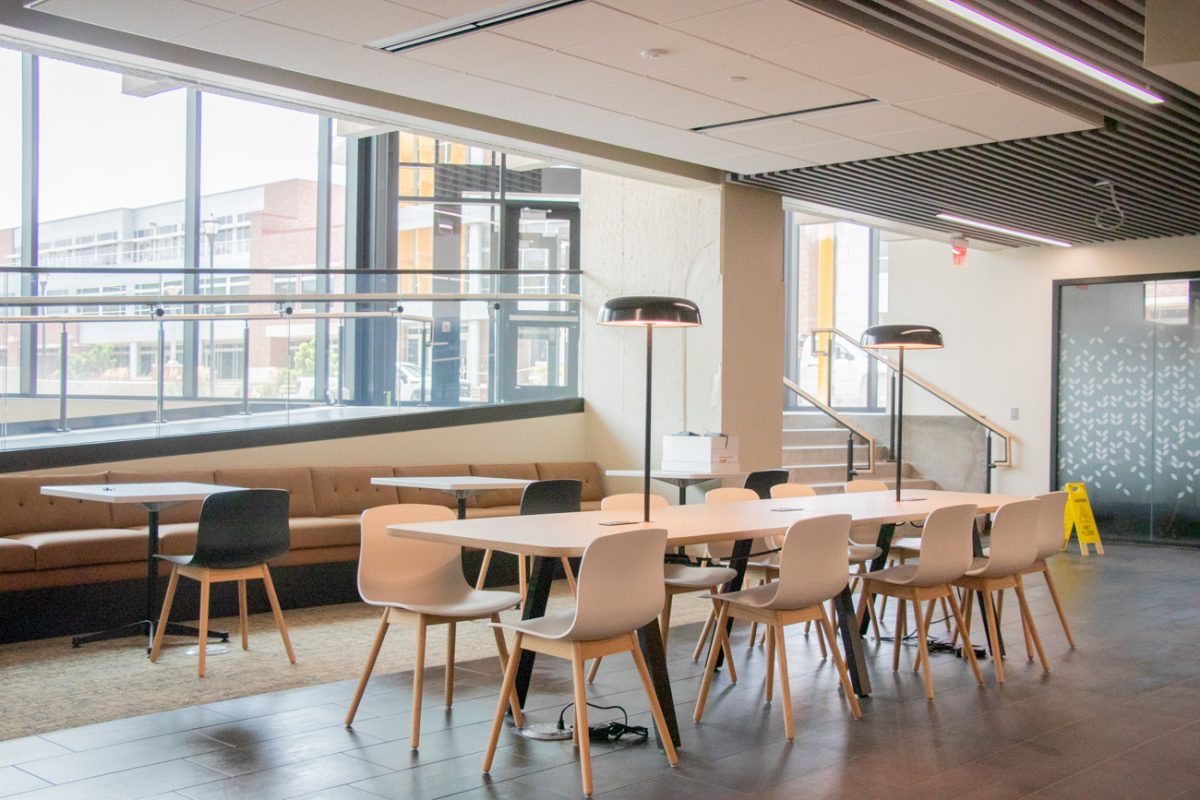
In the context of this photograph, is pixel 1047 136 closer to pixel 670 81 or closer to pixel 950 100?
pixel 950 100

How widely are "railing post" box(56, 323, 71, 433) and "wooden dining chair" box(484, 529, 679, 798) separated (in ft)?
14.7

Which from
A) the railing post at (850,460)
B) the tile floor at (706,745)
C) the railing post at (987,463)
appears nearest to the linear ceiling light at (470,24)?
the tile floor at (706,745)

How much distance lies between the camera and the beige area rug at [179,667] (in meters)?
4.90

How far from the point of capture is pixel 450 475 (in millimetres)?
9031

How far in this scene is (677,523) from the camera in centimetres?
514

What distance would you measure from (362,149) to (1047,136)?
328 inches

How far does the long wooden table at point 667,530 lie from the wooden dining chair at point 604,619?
0.70 ft

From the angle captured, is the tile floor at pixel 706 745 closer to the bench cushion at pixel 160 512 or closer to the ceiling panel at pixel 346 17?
the bench cushion at pixel 160 512

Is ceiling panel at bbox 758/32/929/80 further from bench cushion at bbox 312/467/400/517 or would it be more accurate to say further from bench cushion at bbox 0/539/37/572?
bench cushion at bbox 0/539/37/572

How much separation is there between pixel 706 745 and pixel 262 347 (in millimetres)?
5090

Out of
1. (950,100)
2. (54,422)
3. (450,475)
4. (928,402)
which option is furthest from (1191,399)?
(54,422)

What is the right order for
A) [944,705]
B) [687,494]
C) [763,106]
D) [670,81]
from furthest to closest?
[687,494], [763,106], [670,81], [944,705]

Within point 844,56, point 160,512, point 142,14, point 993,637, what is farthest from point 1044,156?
point 160,512

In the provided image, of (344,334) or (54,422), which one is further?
(344,334)
